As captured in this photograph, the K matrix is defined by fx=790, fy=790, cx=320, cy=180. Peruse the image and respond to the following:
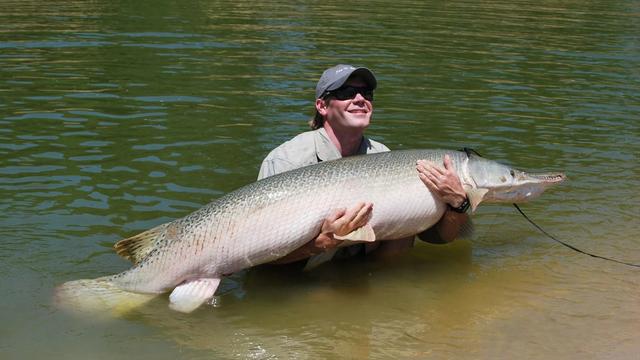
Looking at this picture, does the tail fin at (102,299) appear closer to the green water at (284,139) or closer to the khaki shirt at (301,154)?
the green water at (284,139)

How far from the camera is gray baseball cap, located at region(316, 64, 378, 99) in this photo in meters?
5.31

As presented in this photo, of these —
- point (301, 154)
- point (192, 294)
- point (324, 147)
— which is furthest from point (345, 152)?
point (192, 294)

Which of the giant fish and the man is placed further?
the man

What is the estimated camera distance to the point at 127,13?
19.2 m

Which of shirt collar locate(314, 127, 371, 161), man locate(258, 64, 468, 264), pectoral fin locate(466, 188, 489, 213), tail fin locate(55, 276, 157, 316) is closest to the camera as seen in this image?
tail fin locate(55, 276, 157, 316)

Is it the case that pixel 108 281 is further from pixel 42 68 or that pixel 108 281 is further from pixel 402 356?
pixel 42 68

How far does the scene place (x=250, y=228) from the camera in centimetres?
483

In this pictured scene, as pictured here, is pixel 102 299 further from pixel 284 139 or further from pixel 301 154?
pixel 284 139

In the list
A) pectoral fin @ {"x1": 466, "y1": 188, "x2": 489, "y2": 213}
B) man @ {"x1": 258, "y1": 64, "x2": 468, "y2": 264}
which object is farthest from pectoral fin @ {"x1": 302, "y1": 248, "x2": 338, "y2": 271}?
pectoral fin @ {"x1": 466, "y1": 188, "x2": 489, "y2": 213}

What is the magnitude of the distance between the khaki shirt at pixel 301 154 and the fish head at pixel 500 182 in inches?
37.6

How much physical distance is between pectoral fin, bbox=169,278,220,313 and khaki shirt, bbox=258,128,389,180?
Answer: 96cm

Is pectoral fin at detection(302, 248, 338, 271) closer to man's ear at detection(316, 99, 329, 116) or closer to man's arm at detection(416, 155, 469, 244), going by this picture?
man's arm at detection(416, 155, 469, 244)

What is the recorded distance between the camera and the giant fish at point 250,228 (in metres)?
4.83

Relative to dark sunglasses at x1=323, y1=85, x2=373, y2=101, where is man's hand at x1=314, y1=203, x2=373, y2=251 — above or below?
below
